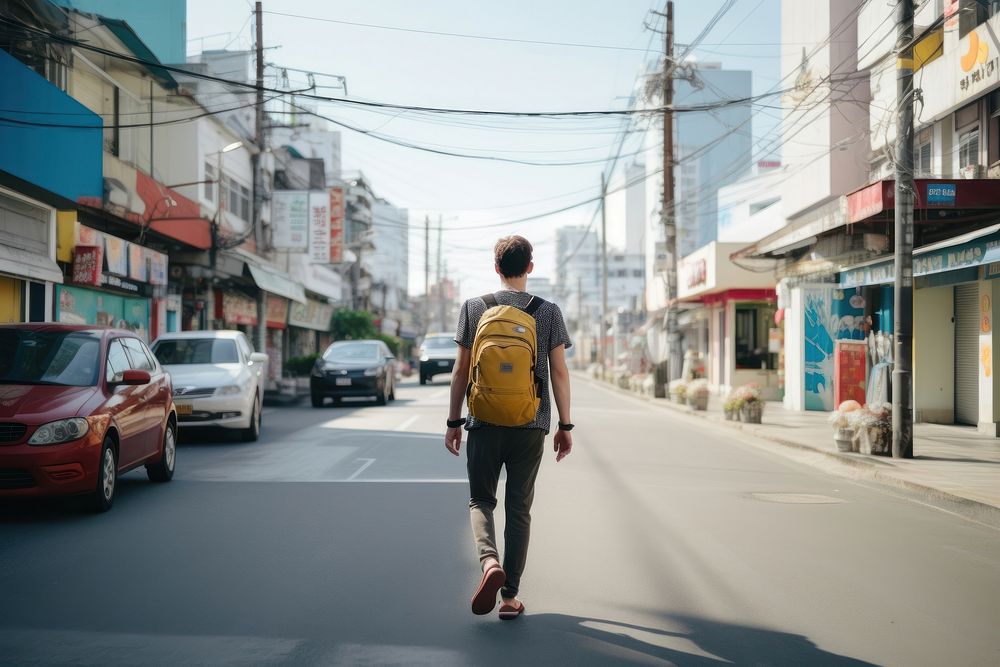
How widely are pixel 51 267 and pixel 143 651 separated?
15.3 meters

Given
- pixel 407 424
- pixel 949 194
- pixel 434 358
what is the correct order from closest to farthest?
pixel 949 194 < pixel 407 424 < pixel 434 358

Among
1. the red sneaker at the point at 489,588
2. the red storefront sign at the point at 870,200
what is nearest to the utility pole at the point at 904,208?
the red storefront sign at the point at 870,200

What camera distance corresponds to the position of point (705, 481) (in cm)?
1062

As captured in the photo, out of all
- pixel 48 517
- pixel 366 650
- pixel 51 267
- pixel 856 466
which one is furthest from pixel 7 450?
pixel 51 267

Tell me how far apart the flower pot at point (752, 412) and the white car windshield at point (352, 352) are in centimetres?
980

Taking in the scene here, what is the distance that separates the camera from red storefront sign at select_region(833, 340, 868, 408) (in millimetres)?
20812

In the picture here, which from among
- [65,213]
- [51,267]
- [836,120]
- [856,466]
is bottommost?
[856,466]

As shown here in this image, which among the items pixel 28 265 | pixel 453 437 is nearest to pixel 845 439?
pixel 453 437

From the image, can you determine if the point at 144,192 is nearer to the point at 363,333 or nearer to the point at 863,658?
the point at 863,658

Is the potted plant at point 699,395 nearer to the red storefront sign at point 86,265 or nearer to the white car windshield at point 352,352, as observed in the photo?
the white car windshield at point 352,352

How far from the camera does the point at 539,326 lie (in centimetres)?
495

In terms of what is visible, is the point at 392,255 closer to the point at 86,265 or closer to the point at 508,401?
the point at 86,265

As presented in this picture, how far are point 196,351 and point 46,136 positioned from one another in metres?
5.00

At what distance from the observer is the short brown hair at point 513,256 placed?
5.02 meters
